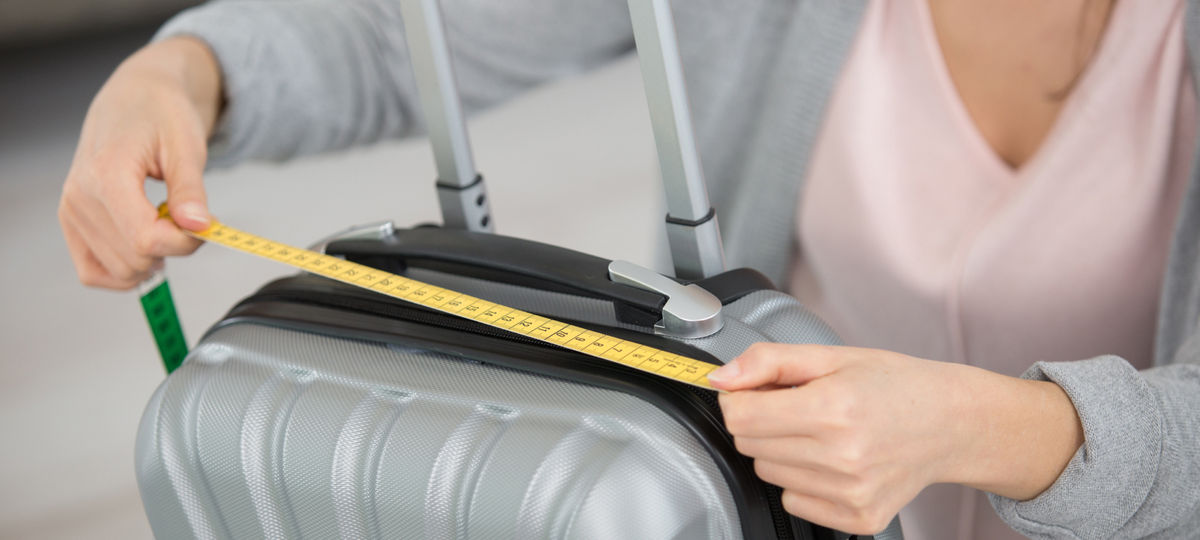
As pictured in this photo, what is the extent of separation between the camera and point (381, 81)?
1008 mm

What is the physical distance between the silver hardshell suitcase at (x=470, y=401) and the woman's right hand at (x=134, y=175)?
0.10 meters

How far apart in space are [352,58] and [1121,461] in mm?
753

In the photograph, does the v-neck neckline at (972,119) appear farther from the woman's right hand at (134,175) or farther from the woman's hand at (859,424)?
the woman's right hand at (134,175)

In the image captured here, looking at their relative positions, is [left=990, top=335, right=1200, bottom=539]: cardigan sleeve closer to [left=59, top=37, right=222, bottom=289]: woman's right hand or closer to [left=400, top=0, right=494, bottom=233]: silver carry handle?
[left=400, top=0, right=494, bottom=233]: silver carry handle

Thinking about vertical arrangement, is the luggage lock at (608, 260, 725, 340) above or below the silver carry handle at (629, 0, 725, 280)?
below

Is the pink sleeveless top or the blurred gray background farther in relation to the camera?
the blurred gray background

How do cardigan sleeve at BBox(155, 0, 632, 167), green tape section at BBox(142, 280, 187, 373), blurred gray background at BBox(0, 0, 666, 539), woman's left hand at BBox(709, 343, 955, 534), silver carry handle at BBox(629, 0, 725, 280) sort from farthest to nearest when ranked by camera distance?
blurred gray background at BBox(0, 0, 666, 539), cardigan sleeve at BBox(155, 0, 632, 167), green tape section at BBox(142, 280, 187, 373), silver carry handle at BBox(629, 0, 725, 280), woman's left hand at BBox(709, 343, 955, 534)

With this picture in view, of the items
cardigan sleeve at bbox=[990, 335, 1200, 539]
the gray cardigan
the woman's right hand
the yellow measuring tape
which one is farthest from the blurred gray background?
cardigan sleeve at bbox=[990, 335, 1200, 539]

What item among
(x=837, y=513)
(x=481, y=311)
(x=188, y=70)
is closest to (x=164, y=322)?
(x=188, y=70)

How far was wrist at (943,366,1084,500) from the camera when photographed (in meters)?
0.52

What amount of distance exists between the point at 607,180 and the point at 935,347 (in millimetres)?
1865

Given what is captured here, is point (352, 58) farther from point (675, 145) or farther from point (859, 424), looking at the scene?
point (859, 424)

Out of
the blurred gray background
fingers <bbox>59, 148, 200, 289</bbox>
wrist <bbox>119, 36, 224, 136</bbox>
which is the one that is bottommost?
the blurred gray background

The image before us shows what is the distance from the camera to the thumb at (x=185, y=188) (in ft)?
2.42
